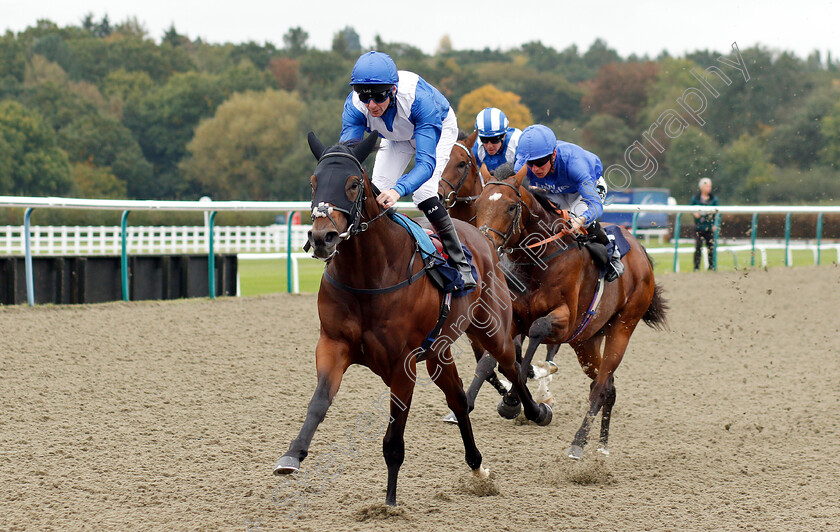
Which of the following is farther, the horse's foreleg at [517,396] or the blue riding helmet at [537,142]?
the blue riding helmet at [537,142]

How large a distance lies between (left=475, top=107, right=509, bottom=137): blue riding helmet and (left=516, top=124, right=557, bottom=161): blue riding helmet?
52cm

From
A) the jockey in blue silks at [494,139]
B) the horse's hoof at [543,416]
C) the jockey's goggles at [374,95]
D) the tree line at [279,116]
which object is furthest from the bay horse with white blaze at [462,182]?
the tree line at [279,116]

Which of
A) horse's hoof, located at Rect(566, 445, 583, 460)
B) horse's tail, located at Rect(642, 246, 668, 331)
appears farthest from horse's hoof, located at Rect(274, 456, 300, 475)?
horse's tail, located at Rect(642, 246, 668, 331)

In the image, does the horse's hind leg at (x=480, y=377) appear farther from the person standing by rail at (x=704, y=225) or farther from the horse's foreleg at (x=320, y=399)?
the person standing by rail at (x=704, y=225)

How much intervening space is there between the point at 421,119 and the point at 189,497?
6.47ft

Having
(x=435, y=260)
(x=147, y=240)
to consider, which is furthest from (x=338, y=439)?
(x=147, y=240)

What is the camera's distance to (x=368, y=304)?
357 cm

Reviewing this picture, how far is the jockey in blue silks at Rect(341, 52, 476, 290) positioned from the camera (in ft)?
11.9

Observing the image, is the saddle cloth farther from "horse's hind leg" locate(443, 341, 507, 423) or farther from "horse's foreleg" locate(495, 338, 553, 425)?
"horse's hind leg" locate(443, 341, 507, 423)

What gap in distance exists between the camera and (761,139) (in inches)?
1303

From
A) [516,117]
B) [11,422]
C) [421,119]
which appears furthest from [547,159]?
[516,117]

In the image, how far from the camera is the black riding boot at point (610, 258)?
18.0 feet

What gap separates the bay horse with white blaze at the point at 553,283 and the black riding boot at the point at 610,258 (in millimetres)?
69

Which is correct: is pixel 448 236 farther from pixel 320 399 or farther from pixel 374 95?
pixel 320 399
